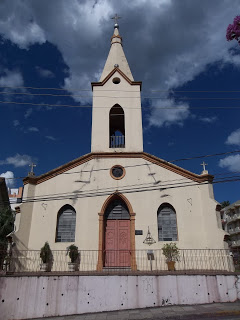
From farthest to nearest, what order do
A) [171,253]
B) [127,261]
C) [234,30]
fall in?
[127,261]
[171,253]
[234,30]

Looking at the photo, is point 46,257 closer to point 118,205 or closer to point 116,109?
point 118,205

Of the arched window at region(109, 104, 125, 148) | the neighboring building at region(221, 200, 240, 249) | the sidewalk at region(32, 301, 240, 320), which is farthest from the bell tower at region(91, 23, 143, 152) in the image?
the neighboring building at region(221, 200, 240, 249)

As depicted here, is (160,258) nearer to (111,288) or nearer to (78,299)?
(111,288)

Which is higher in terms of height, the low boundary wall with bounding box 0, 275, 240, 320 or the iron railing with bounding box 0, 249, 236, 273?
the iron railing with bounding box 0, 249, 236, 273

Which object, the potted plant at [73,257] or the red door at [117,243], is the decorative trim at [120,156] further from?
the potted plant at [73,257]

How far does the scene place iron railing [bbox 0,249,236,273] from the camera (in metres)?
13.6

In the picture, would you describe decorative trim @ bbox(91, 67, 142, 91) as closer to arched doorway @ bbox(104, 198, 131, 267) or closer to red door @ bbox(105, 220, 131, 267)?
arched doorway @ bbox(104, 198, 131, 267)

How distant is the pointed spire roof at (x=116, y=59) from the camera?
20266 mm

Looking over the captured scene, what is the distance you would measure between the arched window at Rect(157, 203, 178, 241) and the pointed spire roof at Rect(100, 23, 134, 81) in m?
10.3

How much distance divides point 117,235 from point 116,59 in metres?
13.9

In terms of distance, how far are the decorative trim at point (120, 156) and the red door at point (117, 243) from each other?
4.17 m

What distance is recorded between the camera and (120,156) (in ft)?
55.4

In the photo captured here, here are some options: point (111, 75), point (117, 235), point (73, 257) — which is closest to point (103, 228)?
point (117, 235)


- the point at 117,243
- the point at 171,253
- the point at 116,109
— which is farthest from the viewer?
the point at 116,109
